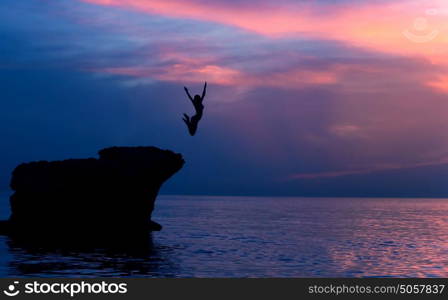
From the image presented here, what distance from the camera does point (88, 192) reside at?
56844 millimetres

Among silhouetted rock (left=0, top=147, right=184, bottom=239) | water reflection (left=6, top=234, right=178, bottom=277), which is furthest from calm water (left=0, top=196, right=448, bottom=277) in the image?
silhouetted rock (left=0, top=147, right=184, bottom=239)

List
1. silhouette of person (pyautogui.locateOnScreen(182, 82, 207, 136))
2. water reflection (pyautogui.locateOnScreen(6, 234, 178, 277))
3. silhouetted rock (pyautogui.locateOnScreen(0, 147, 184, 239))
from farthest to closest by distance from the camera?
A: 1. silhouetted rock (pyautogui.locateOnScreen(0, 147, 184, 239))
2. water reflection (pyautogui.locateOnScreen(6, 234, 178, 277))
3. silhouette of person (pyautogui.locateOnScreen(182, 82, 207, 136))

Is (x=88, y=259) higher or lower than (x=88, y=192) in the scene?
lower

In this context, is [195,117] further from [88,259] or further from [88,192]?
[88,192]

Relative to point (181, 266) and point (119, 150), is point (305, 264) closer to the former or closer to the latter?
point (181, 266)

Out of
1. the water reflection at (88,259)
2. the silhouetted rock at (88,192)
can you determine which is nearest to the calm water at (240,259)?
the water reflection at (88,259)

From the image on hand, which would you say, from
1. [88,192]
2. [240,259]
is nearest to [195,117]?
[240,259]

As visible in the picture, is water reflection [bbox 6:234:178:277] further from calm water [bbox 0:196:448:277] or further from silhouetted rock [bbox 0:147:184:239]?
silhouetted rock [bbox 0:147:184:239]

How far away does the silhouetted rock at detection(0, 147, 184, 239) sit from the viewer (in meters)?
55.8

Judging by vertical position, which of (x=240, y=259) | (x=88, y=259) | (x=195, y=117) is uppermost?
(x=195, y=117)

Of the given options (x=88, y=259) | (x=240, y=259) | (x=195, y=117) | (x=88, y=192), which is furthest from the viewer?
(x=88, y=192)

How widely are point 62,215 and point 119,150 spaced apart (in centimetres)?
903

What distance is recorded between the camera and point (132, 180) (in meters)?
57.7

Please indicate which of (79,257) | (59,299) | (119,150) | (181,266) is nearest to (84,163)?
(119,150)
